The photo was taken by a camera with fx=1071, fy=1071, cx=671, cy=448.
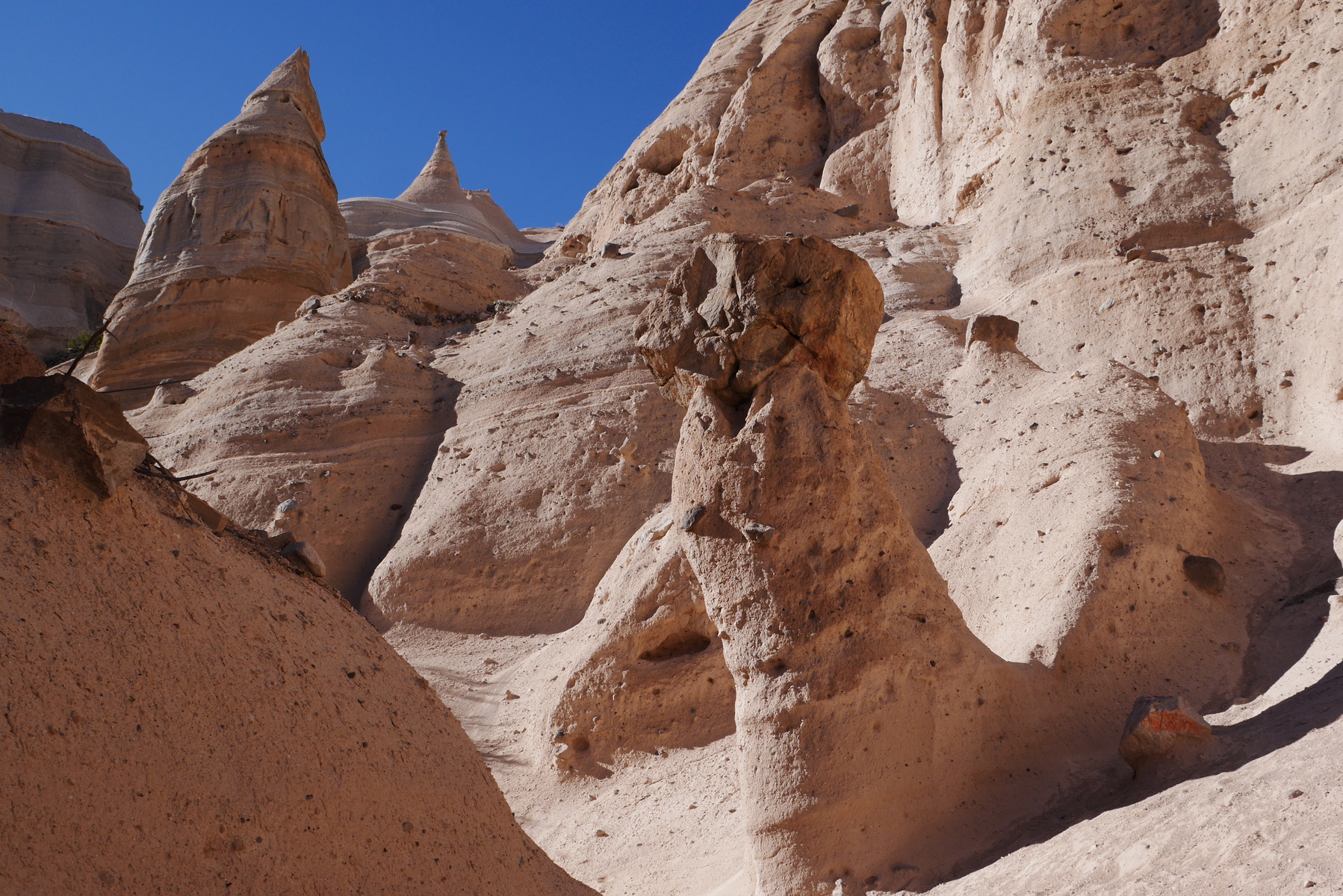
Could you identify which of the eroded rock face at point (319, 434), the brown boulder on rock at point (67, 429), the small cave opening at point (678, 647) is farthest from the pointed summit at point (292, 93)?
the brown boulder on rock at point (67, 429)

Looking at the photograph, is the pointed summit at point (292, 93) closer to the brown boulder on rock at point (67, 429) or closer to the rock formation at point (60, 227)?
the rock formation at point (60, 227)

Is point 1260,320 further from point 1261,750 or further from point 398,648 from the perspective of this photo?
point 398,648

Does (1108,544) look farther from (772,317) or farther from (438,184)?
(438,184)

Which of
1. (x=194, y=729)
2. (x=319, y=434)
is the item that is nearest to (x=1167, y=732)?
(x=194, y=729)

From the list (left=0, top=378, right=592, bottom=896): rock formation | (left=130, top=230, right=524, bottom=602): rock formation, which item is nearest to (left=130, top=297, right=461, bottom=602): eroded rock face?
(left=130, top=230, right=524, bottom=602): rock formation

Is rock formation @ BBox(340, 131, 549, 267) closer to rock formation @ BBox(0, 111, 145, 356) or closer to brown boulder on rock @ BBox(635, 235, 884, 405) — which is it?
rock formation @ BBox(0, 111, 145, 356)

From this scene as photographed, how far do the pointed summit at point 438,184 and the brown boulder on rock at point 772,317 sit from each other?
27.0 meters

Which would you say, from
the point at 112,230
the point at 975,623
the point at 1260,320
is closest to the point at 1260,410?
the point at 1260,320

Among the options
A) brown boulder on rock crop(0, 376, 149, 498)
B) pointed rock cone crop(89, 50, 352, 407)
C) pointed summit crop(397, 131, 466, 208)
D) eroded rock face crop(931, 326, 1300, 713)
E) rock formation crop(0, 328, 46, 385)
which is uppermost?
pointed summit crop(397, 131, 466, 208)

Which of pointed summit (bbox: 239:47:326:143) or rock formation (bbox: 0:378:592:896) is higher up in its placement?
pointed summit (bbox: 239:47:326:143)

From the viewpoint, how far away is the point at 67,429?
3.20 m

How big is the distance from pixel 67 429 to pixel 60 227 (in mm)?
27122

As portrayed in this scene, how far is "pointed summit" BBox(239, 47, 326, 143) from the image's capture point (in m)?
20.9

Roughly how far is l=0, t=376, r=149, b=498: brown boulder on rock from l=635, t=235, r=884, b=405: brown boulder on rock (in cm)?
280
